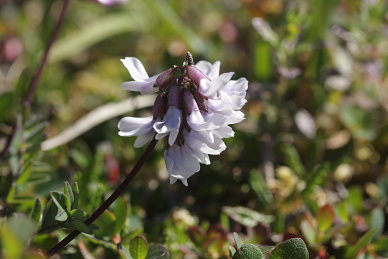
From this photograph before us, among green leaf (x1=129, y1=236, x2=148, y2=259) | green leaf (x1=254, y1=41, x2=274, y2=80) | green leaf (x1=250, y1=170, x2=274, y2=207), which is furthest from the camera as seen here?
green leaf (x1=254, y1=41, x2=274, y2=80)

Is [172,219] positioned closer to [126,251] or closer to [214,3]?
[126,251]

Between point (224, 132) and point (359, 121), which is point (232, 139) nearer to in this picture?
point (224, 132)

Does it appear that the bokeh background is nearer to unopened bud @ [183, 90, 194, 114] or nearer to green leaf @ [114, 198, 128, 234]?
green leaf @ [114, 198, 128, 234]

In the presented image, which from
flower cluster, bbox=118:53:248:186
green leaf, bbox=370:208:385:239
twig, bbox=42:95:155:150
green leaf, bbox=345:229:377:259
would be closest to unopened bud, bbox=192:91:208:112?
flower cluster, bbox=118:53:248:186

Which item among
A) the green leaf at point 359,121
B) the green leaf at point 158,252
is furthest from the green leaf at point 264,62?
the green leaf at point 158,252

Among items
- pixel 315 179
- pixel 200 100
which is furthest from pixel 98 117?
pixel 200 100

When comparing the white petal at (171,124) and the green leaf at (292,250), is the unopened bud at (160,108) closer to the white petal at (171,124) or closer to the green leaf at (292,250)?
the white petal at (171,124)

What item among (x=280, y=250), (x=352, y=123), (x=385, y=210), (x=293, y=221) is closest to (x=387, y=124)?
(x=352, y=123)
